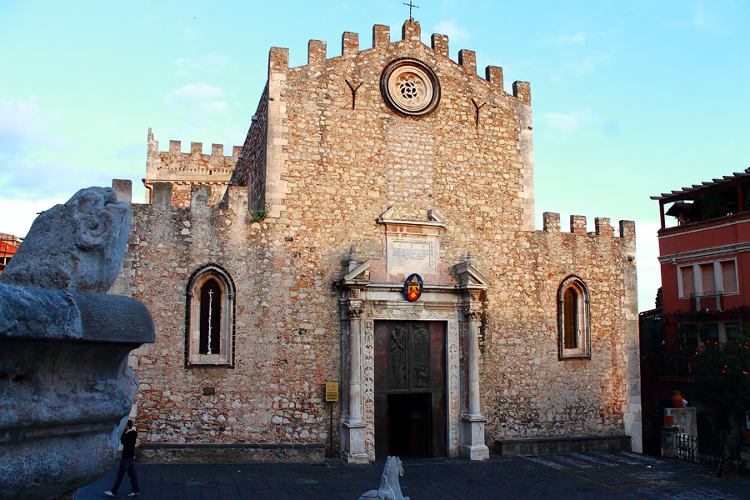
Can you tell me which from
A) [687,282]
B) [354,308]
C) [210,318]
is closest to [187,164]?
[210,318]

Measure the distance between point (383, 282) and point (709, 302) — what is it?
45.3 ft

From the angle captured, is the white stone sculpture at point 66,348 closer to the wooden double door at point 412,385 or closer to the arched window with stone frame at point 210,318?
the arched window with stone frame at point 210,318

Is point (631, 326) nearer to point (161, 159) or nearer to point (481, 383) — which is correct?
point (481, 383)

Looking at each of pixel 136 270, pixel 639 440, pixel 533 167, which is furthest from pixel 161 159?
pixel 639 440

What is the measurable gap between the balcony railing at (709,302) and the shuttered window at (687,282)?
0.36m

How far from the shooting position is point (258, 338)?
51.1 ft

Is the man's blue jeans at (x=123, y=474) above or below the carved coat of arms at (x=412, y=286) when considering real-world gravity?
below

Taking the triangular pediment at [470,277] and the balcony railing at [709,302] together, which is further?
the balcony railing at [709,302]

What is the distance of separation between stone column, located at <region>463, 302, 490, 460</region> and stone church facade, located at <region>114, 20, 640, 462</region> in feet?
0.23

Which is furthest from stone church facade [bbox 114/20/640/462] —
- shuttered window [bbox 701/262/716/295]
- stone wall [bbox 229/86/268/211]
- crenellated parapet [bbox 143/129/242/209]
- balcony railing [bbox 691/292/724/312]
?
crenellated parapet [bbox 143/129/242/209]

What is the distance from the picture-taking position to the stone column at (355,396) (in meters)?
15.5

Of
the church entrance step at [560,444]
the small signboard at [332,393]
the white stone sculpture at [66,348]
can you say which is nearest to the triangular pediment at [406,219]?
the small signboard at [332,393]

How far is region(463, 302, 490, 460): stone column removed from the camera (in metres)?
16.5

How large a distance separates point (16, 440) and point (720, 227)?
25022 millimetres
